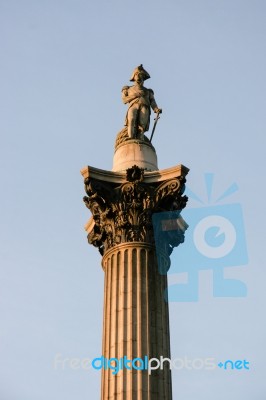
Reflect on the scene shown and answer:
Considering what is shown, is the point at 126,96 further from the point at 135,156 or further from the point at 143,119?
the point at 135,156

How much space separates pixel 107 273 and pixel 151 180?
350 cm

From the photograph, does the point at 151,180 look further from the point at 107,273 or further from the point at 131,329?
the point at 131,329

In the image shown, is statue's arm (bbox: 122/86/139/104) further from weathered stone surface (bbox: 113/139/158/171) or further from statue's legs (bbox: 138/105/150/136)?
weathered stone surface (bbox: 113/139/158/171)

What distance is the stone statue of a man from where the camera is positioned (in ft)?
97.8

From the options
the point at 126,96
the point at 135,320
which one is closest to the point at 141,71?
the point at 126,96

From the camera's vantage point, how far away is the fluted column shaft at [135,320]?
76.6 feet

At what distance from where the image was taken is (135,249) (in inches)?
1032

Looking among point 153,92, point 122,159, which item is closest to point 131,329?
point 122,159

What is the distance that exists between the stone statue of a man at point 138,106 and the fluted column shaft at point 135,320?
17.7ft

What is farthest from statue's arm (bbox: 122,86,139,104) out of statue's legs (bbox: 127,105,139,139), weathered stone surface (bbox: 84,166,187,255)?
weathered stone surface (bbox: 84,166,187,255)

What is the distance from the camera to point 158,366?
78.0 feet

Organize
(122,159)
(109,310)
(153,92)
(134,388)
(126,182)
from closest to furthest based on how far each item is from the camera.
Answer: (134,388), (109,310), (126,182), (122,159), (153,92)

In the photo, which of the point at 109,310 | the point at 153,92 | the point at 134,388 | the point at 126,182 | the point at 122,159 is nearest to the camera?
the point at 134,388

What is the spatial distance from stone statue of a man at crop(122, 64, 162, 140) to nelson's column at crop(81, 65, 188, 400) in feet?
0.13
